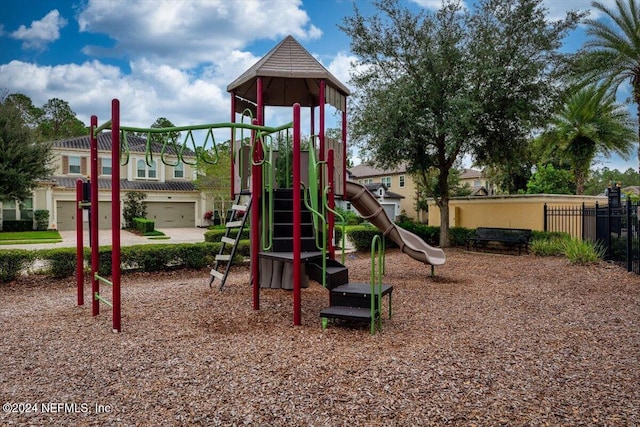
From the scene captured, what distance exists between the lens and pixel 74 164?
29.0 m

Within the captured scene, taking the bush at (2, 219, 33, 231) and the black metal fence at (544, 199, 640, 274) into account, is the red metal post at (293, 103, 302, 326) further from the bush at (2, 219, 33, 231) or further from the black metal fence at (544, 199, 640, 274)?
the bush at (2, 219, 33, 231)

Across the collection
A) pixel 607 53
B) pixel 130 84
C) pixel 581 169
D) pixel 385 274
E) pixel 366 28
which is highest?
pixel 366 28

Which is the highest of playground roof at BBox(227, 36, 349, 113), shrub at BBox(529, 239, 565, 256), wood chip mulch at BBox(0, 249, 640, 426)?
playground roof at BBox(227, 36, 349, 113)

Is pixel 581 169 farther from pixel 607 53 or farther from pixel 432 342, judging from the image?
pixel 432 342

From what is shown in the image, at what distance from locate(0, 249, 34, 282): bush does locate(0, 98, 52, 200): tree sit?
14.7 meters

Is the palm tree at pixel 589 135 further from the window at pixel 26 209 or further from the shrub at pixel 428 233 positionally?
the window at pixel 26 209

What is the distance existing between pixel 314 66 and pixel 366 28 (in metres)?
8.74

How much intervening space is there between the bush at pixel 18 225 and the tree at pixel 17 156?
3.79 meters

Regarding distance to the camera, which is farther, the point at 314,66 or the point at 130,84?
the point at 130,84

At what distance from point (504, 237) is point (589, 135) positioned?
1141cm

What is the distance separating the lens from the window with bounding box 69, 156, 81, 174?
2889 centimetres

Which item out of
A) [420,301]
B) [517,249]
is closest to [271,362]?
[420,301]

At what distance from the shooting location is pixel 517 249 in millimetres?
14805

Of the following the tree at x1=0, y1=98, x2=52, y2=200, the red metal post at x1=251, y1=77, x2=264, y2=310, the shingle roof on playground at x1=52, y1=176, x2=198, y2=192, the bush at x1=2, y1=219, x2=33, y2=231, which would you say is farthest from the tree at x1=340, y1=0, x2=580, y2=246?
the bush at x1=2, y1=219, x2=33, y2=231
